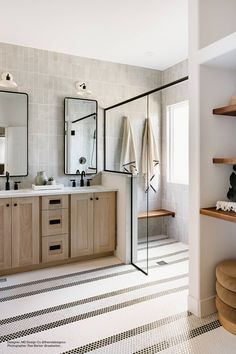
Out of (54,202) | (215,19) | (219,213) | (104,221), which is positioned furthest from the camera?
(104,221)

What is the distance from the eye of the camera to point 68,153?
12.3 feet

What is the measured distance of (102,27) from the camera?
9.88 feet

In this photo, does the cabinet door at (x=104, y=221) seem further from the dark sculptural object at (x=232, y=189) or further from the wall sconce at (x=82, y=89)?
the dark sculptural object at (x=232, y=189)

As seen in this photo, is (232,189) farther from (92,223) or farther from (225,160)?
(92,223)

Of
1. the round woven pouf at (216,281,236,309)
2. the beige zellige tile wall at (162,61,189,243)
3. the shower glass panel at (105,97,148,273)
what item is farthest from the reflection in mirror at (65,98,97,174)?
the round woven pouf at (216,281,236,309)

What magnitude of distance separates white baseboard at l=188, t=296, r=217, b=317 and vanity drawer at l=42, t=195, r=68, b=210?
1.69 meters

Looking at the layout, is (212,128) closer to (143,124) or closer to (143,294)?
(143,294)

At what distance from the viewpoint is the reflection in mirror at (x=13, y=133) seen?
3.40 metres

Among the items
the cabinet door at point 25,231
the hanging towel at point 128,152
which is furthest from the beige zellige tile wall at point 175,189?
the cabinet door at point 25,231

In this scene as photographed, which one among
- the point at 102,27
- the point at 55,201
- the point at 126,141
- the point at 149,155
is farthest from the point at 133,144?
the point at 102,27

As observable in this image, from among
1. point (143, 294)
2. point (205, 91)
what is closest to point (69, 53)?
point (205, 91)

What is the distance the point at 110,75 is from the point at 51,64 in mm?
860

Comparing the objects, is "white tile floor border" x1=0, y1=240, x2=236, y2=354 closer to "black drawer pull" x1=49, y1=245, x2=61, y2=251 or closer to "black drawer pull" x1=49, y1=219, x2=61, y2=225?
"black drawer pull" x1=49, y1=245, x2=61, y2=251

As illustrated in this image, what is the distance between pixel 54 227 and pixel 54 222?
0.19 ft
